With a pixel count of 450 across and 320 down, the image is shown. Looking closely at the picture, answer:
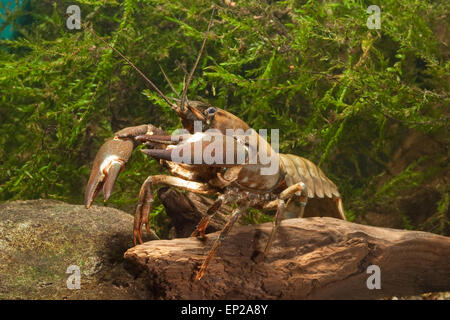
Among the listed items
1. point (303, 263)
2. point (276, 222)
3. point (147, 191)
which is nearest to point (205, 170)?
point (147, 191)

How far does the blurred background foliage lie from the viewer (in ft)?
11.0

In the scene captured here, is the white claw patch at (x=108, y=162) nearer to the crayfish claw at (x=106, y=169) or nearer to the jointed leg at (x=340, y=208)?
the crayfish claw at (x=106, y=169)

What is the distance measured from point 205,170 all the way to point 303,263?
0.77 metres

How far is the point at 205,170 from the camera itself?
2.37m

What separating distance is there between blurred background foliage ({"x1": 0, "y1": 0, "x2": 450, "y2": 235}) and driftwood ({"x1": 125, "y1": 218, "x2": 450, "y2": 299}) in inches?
43.7

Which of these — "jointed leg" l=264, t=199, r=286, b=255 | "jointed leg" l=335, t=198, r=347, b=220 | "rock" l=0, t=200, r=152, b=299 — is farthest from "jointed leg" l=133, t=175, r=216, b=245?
"jointed leg" l=335, t=198, r=347, b=220

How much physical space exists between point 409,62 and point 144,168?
2785mm

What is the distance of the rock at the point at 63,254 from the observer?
2.10 metres

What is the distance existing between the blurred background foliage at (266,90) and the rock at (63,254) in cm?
73

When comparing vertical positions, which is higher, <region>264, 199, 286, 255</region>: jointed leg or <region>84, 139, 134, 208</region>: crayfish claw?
<region>84, 139, 134, 208</region>: crayfish claw
